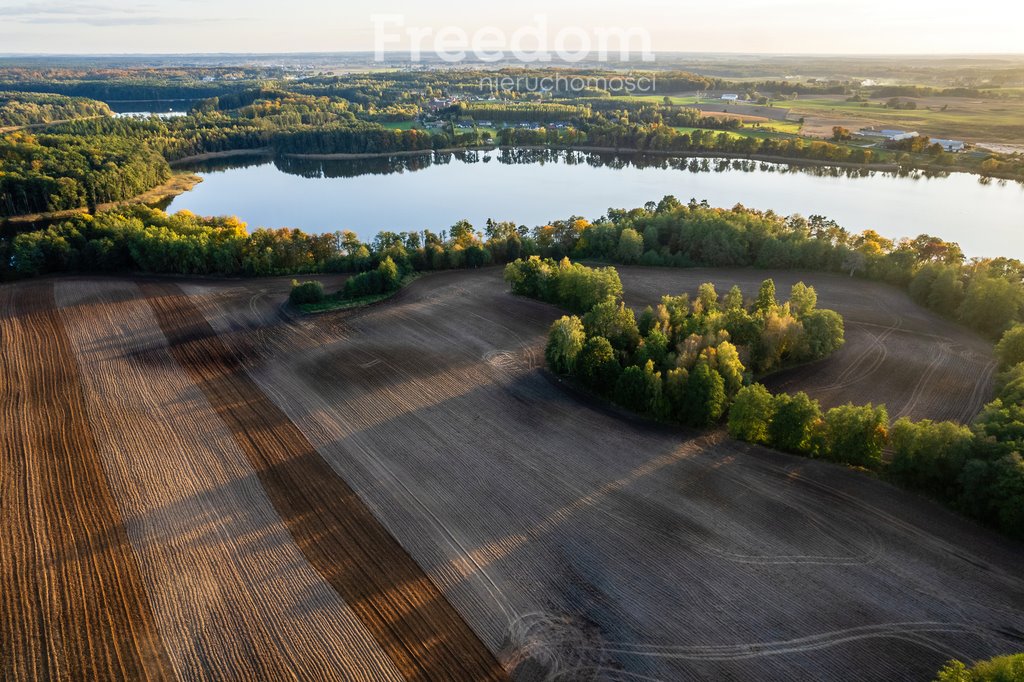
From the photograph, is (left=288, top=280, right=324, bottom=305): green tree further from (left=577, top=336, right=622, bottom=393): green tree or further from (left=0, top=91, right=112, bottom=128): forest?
(left=0, top=91, right=112, bottom=128): forest

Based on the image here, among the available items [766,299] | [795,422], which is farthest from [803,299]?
[795,422]

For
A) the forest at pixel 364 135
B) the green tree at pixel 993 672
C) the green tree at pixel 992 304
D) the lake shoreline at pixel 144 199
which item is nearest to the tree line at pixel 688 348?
the green tree at pixel 992 304

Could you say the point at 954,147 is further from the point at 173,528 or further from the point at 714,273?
the point at 173,528

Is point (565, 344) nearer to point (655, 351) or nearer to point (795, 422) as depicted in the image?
point (655, 351)

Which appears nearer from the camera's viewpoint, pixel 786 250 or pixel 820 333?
pixel 820 333

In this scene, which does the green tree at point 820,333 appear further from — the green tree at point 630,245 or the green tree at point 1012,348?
the green tree at point 630,245

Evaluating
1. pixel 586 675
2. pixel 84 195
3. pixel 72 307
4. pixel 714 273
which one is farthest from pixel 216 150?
pixel 586 675
